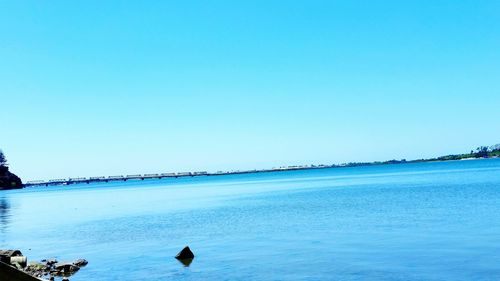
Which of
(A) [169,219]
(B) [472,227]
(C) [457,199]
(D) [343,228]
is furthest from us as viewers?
(C) [457,199]

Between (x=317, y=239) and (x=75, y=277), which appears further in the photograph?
(x=317, y=239)

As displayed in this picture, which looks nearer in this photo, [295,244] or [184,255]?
[184,255]

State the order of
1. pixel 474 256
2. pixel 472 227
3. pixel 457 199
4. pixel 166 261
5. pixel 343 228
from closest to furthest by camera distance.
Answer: pixel 474 256, pixel 166 261, pixel 472 227, pixel 343 228, pixel 457 199

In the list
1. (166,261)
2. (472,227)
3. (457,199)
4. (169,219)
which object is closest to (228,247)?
(166,261)

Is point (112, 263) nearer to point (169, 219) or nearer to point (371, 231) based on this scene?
point (371, 231)

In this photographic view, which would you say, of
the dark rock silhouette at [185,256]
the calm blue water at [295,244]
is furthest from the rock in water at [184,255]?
the calm blue water at [295,244]

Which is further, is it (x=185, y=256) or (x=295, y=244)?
(x=295, y=244)

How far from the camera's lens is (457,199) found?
62.9 m

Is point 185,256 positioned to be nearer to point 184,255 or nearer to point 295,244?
point 184,255

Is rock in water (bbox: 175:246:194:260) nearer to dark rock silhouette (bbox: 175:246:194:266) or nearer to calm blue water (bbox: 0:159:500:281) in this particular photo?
dark rock silhouette (bbox: 175:246:194:266)

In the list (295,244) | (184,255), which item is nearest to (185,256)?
(184,255)

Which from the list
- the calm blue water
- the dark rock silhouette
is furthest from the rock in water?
the calm blue water

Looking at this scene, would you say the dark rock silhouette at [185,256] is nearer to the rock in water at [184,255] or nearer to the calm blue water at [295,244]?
the rock in water at [184,255]

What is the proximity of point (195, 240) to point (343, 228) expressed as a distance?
12351 mm
